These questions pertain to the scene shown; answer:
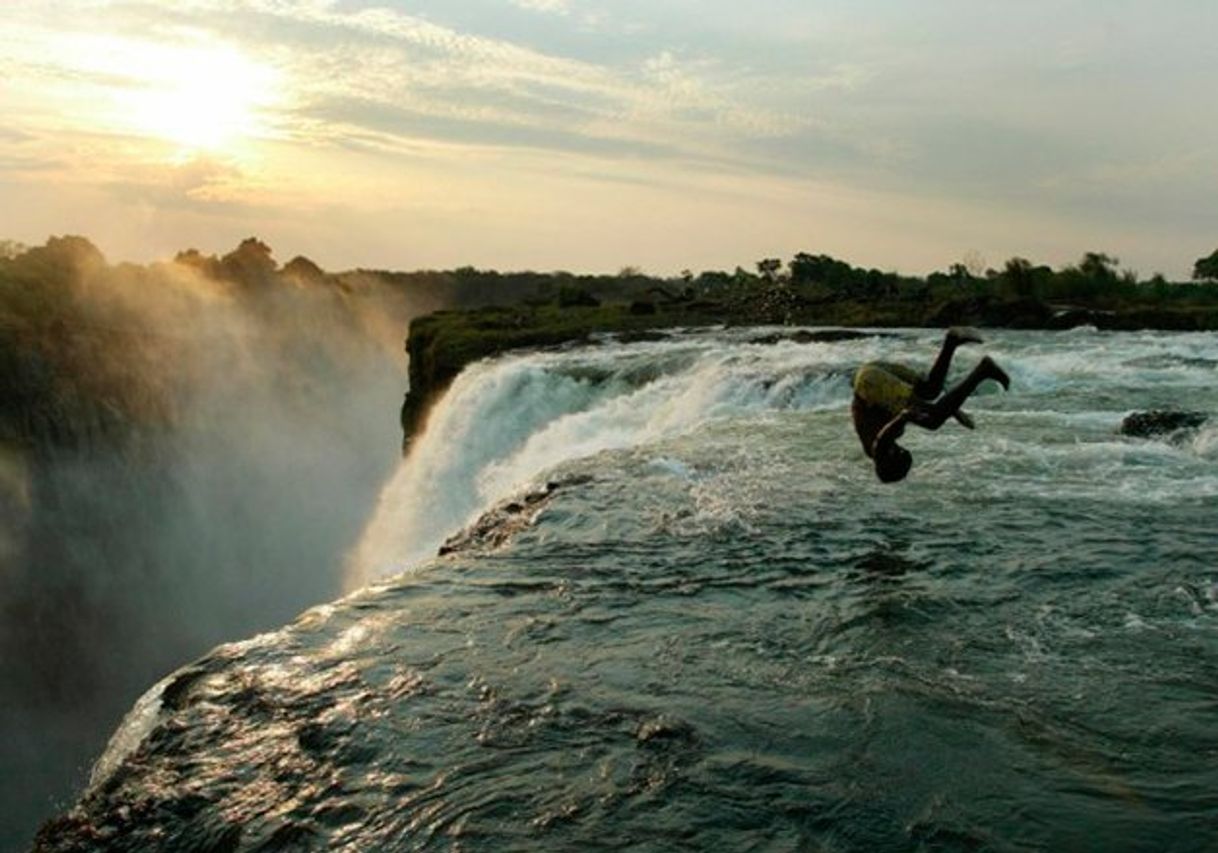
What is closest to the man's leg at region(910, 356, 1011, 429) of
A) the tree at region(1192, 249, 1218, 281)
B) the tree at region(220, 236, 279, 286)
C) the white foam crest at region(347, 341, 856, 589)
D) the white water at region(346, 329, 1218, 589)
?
the white water at region(346, 329, 1218, 589)

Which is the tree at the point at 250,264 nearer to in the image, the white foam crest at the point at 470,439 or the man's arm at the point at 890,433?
the white foam crest at the point at 470,439

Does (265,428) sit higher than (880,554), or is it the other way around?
(880,554)

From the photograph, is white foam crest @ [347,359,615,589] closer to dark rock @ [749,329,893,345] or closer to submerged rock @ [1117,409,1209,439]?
dark rock @ [749,329,893,345]

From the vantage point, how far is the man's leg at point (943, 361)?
6848mm

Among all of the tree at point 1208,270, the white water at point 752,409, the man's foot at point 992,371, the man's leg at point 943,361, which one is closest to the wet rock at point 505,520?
the white water at point 752,409

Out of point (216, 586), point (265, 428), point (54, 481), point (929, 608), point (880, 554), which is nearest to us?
point (929, 608)

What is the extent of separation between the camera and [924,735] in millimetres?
5531

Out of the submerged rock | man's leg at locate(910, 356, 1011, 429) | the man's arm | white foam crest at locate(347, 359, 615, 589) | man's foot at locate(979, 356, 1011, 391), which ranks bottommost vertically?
white foam crest at locate(347, 359, 615, 589)

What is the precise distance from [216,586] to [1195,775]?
2178 inches

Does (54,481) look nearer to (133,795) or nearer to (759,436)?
(759,436)

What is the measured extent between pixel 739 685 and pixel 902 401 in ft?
8.34

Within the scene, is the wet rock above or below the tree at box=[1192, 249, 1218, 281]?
below

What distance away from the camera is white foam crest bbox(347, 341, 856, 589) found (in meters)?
19.3

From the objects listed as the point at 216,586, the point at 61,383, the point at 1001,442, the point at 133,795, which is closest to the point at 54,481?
the point at 61,383
